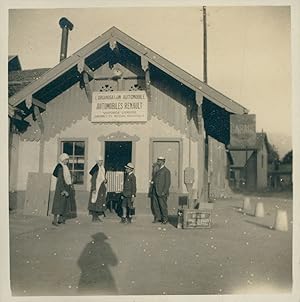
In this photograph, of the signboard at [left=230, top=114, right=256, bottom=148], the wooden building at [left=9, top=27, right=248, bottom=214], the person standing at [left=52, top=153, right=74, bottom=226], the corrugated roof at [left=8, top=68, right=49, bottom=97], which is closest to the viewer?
the signboard at [left=230, top=114, right=256, bottom=148]

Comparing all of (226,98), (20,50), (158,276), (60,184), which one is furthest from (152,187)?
(20,50)

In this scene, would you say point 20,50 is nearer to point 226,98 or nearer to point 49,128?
point 49,128

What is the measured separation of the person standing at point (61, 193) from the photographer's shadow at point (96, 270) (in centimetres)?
159

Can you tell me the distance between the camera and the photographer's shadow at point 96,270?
484 centimetres

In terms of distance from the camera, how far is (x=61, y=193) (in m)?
7.18

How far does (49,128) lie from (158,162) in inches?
98.7

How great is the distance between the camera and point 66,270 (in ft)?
16.8

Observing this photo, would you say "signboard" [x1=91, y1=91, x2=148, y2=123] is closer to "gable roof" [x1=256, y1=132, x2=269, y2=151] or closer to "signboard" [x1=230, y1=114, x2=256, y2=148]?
"signboard" [x1=230, y1=114, x2=256, y2=148]

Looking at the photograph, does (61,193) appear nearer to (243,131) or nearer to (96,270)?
(96,270)

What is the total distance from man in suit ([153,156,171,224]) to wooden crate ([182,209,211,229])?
0.65 m

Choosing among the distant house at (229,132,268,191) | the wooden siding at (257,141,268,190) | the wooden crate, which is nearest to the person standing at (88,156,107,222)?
the wooden crate

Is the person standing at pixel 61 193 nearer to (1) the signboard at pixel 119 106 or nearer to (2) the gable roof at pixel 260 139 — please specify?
(1) the signboard at pixel 119 106

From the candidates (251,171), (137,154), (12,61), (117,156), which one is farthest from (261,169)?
(12,61)

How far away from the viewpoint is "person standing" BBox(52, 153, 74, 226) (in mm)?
7129
